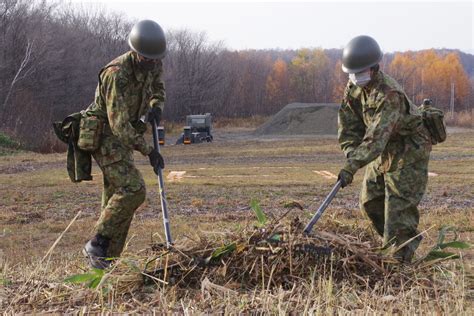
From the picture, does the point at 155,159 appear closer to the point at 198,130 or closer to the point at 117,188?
the point at 117,188

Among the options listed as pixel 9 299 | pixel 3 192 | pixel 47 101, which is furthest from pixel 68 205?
pixel 47 101

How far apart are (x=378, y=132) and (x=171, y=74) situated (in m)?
73.9

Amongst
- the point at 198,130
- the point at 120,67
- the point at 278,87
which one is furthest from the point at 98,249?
the point at 278,87

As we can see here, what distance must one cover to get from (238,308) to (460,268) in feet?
7.15

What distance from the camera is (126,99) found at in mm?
5738

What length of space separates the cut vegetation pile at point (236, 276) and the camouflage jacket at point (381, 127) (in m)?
0.76

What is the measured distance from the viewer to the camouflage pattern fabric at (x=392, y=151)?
5.19 metres

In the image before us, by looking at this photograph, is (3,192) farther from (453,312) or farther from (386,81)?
(453,312)

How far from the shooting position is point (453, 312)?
3.93 m

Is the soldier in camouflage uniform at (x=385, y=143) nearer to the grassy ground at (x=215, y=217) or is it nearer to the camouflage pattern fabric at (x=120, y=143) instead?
the grassy ground at (x=215, y=217)

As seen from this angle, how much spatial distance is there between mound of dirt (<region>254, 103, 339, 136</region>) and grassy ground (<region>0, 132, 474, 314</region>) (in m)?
22.7

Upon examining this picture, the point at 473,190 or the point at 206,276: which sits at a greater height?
the point at 206,276

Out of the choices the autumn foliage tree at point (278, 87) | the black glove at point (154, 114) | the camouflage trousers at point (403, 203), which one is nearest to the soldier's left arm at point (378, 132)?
the camouflage trousers at point (403, 203)

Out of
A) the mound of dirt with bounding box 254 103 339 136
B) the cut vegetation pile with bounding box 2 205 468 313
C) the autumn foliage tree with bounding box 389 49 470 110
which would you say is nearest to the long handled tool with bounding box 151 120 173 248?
the cut vegetation pile with bounding box 2 205 468 313
